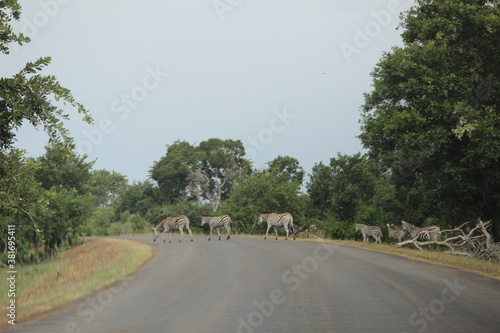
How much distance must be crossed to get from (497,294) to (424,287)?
5.32 ft

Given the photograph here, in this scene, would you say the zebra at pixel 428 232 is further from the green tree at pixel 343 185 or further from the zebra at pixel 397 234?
the green tree at pixel 343 185

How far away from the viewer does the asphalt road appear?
8.61 m

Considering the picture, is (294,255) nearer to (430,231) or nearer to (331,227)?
(430,231)

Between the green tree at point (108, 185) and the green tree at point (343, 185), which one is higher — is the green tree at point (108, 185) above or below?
above

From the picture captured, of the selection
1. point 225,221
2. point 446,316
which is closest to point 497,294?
point 446,316

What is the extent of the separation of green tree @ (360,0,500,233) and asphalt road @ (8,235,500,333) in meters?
6.72

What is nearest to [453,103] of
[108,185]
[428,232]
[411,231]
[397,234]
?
[428,232]

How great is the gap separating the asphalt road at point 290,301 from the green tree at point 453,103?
6721 millimetres

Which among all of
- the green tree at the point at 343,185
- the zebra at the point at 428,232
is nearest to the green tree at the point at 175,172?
the green tree at the point at 343,185

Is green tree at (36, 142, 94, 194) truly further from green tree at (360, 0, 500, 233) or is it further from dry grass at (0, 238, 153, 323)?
green tree at (360, 0, 500, 233)

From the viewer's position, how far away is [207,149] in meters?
74.3

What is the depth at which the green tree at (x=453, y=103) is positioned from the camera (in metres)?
20.4

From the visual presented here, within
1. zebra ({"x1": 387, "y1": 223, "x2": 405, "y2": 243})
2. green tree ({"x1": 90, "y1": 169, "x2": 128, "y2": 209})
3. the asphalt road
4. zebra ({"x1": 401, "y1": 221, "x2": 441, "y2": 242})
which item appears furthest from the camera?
green tree ({"x1": 90, "y1": 169, "x2": 128, "y2": 209})

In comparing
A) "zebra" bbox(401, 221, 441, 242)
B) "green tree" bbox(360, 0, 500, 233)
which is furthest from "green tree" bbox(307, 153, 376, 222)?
"green tree" bbox(360, 0, 500, 233)
